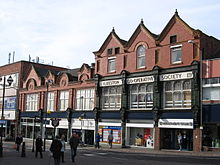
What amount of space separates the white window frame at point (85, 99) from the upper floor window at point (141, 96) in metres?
7.71

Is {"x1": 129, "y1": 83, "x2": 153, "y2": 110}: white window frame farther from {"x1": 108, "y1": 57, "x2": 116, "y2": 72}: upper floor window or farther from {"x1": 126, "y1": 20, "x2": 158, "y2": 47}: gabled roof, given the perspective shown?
{"x1": 126, "y1": 20, "x2": 158, "y2": 47}: gabled roof

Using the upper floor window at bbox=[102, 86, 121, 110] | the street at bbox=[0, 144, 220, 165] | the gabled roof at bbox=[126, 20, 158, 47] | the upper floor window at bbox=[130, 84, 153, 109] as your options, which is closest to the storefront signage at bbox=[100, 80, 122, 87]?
the upper floor window at bbox=[102, 86, 121, 110]

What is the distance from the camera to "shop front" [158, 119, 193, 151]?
33531 mm

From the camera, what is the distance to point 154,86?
36656 millimetres

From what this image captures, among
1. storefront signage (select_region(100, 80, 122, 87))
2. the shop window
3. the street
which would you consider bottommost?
the street

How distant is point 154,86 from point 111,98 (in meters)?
7.45

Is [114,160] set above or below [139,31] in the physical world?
below

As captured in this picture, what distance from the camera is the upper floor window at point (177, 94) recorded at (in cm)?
3406

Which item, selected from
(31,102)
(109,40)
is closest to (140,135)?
(109,40)

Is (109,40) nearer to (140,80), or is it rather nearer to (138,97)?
(140,80)

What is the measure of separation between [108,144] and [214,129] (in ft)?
45.7

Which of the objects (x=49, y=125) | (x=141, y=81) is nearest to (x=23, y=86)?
(x=49, y=125)

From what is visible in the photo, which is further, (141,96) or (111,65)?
(111,65)

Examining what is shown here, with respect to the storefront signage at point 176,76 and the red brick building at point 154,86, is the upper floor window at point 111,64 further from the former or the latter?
the storefront signage at point 176,76
